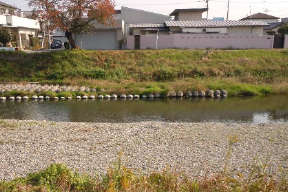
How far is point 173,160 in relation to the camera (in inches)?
284

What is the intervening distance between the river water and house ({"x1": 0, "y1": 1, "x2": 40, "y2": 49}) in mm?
16950

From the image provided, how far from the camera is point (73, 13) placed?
2262 centimetres

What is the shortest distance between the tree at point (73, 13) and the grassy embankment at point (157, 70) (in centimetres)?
257

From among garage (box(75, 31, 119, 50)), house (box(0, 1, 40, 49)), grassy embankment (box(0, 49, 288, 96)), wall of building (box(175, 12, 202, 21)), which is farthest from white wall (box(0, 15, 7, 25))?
wall of building (box(175, 12, 202, 21))

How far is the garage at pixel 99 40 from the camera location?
30.1 metres

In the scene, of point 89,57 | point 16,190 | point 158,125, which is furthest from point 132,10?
point 16,190

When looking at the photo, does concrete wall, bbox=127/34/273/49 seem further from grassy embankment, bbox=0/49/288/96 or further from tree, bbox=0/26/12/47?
tree, bbox=0/26/12/47

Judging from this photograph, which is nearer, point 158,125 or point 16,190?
point 16,190

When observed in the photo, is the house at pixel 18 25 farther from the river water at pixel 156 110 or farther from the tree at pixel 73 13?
the river water at pixel 156 110

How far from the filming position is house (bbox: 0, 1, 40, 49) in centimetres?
3050

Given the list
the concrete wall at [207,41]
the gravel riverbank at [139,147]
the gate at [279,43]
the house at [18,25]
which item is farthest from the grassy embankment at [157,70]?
the gravel riverbank at [139,147]

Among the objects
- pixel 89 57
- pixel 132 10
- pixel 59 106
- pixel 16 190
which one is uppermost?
pixel 132 10

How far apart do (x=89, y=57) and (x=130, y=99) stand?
781cm

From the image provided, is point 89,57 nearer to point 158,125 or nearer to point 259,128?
point 158,125
